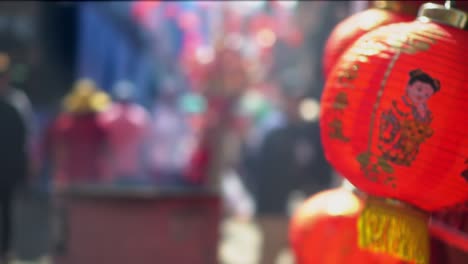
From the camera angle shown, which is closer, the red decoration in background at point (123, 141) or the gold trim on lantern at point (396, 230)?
the gold trim on lantern at point (396, 230)

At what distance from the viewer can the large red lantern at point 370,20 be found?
1.77 m

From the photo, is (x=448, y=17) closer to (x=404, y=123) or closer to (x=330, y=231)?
Result: (x=404, y=123)

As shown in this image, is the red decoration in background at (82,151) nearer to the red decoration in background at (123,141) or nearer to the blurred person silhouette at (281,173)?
the red decoration in background at (123,141)

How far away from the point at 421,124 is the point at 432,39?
6.9 inches

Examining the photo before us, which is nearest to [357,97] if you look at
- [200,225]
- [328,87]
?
[328,87]

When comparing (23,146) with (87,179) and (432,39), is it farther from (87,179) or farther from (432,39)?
(432,39)

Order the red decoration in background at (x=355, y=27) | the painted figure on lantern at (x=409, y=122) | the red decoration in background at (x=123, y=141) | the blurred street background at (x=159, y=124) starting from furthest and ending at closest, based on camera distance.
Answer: the red decoration in background at (x=123, y=141) < the blurred street background at (x=159, y=124) < the red decoration in background at (x=355, y=27) < the painted figure on lantern at (x=409, y=122)

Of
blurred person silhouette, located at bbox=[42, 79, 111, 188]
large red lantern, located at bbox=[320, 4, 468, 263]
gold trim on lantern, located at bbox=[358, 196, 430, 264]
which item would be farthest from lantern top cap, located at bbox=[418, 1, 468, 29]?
blurred person silhouette, located at bbox=[42, 79, 111, 188]

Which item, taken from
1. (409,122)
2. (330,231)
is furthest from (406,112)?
(330,231)

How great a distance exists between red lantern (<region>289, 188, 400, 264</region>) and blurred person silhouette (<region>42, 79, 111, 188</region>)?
337 centimetres

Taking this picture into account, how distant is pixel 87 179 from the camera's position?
5.27 meters

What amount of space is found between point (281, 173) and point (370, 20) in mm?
3154

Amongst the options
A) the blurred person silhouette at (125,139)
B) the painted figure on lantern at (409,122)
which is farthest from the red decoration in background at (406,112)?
the blurred person silhouette at (125,139)

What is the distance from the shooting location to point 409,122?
148cm
